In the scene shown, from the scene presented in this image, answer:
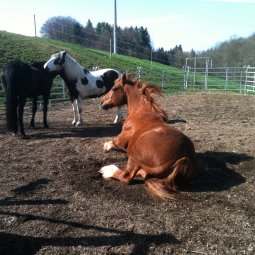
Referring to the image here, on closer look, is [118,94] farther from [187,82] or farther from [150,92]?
[187,82]

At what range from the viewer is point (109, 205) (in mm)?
3785

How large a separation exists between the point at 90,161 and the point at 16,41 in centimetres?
2406

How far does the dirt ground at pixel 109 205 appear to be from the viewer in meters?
3.04

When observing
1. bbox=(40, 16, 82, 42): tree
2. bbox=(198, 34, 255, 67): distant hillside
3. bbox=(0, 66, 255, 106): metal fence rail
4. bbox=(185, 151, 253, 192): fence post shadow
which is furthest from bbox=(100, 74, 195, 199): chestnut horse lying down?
bbox=(40, 16, 82, 42): tree

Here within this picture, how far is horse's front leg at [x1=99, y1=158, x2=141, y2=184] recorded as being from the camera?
4.34 m

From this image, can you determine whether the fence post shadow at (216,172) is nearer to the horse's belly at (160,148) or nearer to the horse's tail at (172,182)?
the horse's tail at (172,182)

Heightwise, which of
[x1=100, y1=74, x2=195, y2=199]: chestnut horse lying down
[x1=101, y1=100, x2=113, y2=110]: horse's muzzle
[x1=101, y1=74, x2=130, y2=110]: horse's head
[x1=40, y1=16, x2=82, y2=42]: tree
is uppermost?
[x1=40, y1=16, x2=82, y2=42]: tree

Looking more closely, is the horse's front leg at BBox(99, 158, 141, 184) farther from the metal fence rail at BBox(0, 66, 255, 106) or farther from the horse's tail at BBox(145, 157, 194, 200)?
the metal fence rail at BBox(0, 66, 255, 106)

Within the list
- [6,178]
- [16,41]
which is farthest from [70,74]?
[16,41]

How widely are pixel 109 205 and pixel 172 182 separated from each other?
820mm

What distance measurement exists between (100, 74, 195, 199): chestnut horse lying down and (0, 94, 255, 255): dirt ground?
16 cm

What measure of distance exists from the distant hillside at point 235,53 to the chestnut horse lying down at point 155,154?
37884mm

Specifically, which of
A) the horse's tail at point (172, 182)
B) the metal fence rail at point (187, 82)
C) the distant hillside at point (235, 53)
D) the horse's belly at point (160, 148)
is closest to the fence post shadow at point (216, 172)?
the horse's tail at point (172, 182)

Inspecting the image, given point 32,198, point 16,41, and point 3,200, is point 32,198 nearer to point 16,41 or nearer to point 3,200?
point 3,200
